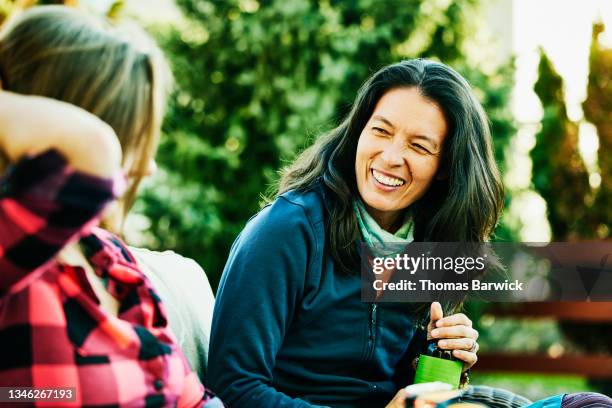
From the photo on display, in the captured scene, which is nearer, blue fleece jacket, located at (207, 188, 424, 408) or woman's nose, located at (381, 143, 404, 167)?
blue fleece jacket, located at (207, 188, 424, 408)

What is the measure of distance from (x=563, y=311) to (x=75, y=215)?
14.3ft

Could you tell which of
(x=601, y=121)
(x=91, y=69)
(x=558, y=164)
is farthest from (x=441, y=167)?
(x=601, y=121)

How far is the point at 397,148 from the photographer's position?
5.43 feet

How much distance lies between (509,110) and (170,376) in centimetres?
355

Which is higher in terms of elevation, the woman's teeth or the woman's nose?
the woman's nose

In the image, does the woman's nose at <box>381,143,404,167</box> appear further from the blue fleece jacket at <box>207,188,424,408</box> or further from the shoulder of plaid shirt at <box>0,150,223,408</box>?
the shoulder of plaid shirt at <box>0,150,223,408</box>

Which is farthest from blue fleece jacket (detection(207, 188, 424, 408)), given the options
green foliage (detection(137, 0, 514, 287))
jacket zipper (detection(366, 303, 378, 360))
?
green foliage (detection(137, 0, 514, 287))

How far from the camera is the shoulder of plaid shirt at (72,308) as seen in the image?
0.94 m

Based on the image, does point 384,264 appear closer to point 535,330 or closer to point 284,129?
point 284,129

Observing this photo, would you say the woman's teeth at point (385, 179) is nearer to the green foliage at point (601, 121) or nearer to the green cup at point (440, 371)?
the green cup at point (440, 371)

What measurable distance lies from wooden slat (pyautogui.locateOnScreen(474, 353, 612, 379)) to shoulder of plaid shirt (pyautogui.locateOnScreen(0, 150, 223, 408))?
383cm

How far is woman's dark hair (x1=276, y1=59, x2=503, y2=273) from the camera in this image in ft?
5.57

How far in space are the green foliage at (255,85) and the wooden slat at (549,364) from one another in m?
1.38

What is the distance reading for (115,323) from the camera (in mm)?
1084
